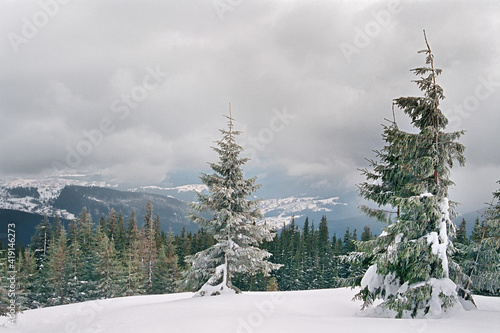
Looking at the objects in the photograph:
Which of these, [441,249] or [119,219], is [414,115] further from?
[119,219]

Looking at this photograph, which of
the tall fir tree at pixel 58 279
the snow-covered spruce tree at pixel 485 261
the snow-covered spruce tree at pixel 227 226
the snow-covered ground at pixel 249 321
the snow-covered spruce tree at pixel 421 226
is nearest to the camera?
the snow-covered ground at pixel 249 321

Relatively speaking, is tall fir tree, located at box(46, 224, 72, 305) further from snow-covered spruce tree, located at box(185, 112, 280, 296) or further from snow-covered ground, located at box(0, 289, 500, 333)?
snow-covered spruce tree, located at box(185, 112, 280, 296)

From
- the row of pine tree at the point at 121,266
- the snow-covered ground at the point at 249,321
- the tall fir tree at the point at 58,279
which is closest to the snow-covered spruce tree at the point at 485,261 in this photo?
the snow-covered ground at the point at 249,321

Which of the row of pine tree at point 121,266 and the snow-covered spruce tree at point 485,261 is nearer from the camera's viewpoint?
the snow-covered spruce tree at point 485,261

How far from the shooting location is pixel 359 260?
39.9 ft

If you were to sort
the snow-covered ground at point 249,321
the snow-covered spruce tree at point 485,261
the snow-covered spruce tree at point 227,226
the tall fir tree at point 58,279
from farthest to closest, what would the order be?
the tall fir tree at point 58,279 < the snow-covered spruce tree at point 227,226 < the snow-covered spruce tree at point 485,261 < the snow-covered ground at point 249,321

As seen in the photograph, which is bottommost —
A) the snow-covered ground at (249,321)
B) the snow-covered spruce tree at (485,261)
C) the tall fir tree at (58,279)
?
the tall fir tree at (58,279)

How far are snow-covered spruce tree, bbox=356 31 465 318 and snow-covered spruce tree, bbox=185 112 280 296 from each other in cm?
684

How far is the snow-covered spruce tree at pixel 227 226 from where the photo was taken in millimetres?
15820

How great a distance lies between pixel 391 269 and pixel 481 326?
126 inches

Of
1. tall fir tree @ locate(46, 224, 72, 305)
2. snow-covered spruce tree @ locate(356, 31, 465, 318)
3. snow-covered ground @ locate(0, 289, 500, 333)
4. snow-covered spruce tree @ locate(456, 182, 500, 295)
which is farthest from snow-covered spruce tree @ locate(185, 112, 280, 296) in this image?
tall fir tree @ locate(46, 224, 72, 305)

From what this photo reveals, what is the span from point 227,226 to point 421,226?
9.32 meters

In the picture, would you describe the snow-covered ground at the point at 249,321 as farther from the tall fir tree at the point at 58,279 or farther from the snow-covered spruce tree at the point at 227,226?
the tall fir tree at the point at 58,279

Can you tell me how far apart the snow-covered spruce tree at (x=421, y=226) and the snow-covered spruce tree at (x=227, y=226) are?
684 centimetres
